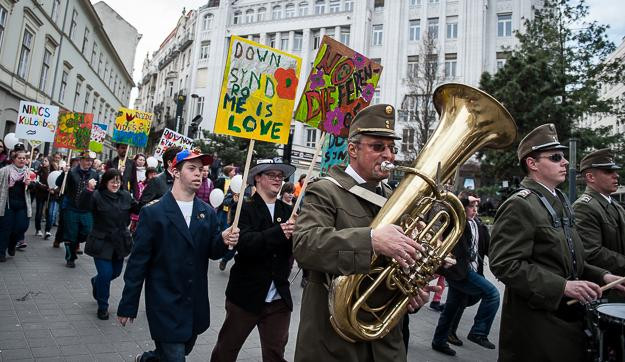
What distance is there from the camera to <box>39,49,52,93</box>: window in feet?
75.9

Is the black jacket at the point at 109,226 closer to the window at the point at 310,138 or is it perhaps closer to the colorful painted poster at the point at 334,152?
the colorful painted poster at the point at 334,152

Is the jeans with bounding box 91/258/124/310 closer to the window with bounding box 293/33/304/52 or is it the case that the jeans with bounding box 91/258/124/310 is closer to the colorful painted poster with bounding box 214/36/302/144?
the colorful painted poster with bounding box 214/36/302/144

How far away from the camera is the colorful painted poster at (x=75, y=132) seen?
1049cm

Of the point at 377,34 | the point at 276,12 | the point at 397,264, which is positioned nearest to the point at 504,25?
the point at 377,34

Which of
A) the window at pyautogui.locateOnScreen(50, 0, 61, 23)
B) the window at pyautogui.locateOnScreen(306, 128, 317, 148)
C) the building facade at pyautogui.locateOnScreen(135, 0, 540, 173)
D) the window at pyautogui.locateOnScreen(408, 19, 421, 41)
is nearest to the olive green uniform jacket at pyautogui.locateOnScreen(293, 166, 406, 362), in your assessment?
the window at pyautogui.locateOnScreen(50, 0, 61, 23)

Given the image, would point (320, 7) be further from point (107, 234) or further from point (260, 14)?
point (107, 234)

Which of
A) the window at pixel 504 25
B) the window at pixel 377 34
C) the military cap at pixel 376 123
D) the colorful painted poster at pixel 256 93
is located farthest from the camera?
the window at pixel 377 34

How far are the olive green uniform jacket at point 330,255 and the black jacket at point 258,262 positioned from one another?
94 cm

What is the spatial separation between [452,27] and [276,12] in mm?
17428

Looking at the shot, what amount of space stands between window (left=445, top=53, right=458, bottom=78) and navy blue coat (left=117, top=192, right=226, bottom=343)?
108 feet

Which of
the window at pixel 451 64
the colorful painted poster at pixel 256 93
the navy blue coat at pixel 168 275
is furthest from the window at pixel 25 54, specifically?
the window at pixel 451 64

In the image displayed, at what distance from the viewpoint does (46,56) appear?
2342 cm

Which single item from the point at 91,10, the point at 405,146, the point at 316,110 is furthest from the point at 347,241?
the point at 91,10

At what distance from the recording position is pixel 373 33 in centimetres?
3616
